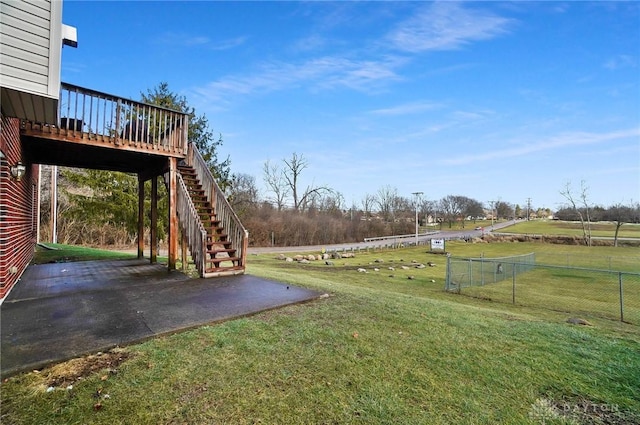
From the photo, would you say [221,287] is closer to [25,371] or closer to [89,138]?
[25,371]

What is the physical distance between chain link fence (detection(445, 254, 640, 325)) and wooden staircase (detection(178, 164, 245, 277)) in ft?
23.7

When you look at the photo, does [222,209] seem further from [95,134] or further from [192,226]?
[95,134]

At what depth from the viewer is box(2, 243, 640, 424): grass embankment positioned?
195 cm

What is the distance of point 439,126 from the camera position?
17.9m

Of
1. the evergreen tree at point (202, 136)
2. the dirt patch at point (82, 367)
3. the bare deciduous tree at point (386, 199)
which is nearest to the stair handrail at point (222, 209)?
the dirt patch at point (82, 367)

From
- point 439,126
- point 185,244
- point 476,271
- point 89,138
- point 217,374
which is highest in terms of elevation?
point 439,126

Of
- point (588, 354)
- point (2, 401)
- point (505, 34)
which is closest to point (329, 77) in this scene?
point (505, 34)

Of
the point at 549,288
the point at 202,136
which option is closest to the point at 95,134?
the point at 202,136

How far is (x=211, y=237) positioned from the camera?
6.82 meters

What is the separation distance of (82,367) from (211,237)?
14.8 ft

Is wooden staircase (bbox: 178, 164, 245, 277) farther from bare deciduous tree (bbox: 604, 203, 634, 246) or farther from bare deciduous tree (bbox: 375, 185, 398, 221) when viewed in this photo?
bare deciduous tree (bbox: 604, 203, 634, 246)

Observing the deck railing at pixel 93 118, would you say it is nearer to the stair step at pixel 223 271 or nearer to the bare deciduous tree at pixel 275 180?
the stair step at pixel 223 271

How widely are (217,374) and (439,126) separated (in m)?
18.6

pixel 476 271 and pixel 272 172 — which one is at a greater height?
pixel 272 172
